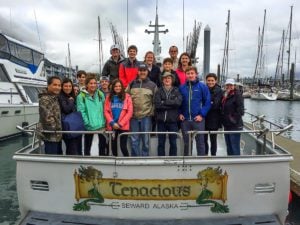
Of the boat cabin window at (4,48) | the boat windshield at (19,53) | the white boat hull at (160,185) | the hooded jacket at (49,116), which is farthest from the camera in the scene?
the boat windshield at (19,53)

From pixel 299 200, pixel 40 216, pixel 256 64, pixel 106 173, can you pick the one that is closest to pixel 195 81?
pixel 106 173

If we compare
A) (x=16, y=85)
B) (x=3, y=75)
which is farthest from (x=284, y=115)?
(x=3, y=75)

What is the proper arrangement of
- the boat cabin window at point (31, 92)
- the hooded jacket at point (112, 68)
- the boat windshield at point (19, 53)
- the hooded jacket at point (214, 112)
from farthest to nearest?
the boat cabin window at point (31, 92) → the boat windshield at point (19, 53) → the hooded jacket at point (112, 68) → the hooded jacket at point (214, 112)

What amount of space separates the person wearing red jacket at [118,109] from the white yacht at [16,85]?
12642 mm

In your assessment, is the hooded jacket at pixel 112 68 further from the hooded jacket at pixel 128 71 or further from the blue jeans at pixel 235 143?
the blue jeans at pixel 235 143

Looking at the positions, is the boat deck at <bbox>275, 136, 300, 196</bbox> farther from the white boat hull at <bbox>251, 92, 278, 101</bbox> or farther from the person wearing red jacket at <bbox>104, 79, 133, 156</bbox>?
the white boat hull at <bbox>251, 92, 278, 101</bbox>

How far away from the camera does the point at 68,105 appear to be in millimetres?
5723

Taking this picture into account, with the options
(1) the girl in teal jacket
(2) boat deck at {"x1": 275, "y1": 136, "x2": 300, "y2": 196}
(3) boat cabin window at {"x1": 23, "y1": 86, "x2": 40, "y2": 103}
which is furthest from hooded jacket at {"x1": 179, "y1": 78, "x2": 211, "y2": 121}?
(3) boat cabin window at {"x1": 23, "y1": 86, "x2": 40, "y2": 103}

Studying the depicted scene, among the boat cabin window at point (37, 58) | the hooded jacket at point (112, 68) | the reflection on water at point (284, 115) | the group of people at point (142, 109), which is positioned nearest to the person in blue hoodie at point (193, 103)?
the group of people at point (142, 109)

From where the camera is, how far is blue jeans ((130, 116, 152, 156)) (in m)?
5.95

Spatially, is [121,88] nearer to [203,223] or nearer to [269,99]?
[203,223]

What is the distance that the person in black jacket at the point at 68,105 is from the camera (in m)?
5.71

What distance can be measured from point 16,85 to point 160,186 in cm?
1693

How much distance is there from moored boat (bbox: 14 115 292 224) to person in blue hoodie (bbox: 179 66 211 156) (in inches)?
34.2
